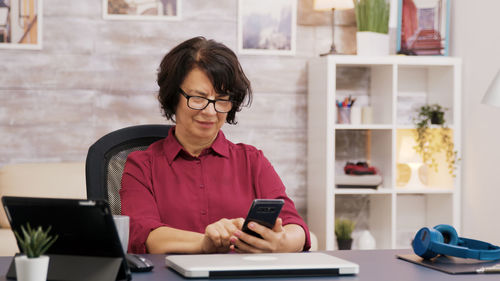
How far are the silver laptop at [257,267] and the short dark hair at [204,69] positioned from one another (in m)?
0.68

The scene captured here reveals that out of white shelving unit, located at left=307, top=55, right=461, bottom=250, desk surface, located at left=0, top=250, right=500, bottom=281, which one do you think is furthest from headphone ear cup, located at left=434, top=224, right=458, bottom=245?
white shelving unit, located at left=307, top=55, right=461, bottom=250

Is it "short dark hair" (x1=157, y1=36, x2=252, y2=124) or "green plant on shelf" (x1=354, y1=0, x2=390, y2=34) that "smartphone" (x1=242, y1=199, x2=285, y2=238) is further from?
"green plant on shelf" (x1=354, y1=0, x2=390, y2=34)

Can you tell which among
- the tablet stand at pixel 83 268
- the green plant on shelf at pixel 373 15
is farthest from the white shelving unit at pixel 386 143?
the tablet stand at pixel 83 268

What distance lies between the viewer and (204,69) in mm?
2029

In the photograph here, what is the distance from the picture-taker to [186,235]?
1.80m

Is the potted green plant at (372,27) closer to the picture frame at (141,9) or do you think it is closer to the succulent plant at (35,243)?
the picture frame at (141,9)

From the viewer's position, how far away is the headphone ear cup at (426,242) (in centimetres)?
162

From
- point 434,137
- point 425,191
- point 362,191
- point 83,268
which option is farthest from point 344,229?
point 83,268

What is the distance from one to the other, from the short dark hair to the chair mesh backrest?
0.23 metres

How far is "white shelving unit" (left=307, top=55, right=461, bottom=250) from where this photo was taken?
3.80 metres

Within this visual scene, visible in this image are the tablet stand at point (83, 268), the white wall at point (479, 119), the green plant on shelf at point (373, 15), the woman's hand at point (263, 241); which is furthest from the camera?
the green plant on shelf at point (373, 15)

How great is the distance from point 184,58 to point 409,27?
237 cm

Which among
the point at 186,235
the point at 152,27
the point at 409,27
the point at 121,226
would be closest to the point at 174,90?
the point at 186,235

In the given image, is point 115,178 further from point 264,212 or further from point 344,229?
point 344,229
